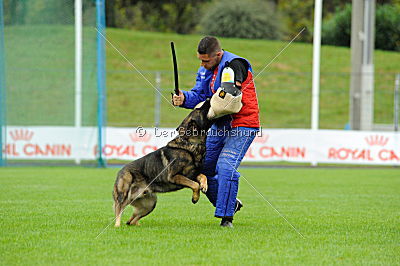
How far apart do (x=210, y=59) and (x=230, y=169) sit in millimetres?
1189

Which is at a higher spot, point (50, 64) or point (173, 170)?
point (50, 64)

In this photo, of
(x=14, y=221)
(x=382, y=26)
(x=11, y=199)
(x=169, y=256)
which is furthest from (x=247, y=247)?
(x=382, y=26)

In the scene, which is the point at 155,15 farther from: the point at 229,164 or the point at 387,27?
the point at 229,164

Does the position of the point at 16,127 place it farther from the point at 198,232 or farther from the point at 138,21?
the point at 138,21

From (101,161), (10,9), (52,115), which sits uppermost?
(10,9)

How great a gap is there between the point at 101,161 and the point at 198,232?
10.6 m

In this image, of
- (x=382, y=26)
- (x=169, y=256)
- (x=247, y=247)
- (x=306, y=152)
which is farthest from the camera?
(x=382, y=26)

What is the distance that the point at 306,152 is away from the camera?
1823cm

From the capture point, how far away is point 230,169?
6672 mm

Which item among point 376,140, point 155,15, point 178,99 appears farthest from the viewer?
point 155,15

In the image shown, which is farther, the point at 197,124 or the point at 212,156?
the point at 212,156

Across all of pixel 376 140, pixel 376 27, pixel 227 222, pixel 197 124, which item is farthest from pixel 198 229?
pixel 376 27

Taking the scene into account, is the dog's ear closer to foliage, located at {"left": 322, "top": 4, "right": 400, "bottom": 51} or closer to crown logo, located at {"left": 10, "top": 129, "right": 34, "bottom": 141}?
crown logo, located at {"left": 10, "top": 129, "right": 34, "bottom": 141}

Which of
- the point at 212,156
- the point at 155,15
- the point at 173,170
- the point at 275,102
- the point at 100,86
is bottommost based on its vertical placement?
the point at 173,170
